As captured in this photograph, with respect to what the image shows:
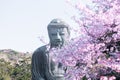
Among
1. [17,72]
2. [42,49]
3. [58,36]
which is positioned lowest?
[17,72]

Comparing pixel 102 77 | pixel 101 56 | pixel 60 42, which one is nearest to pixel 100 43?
pixel 101 56

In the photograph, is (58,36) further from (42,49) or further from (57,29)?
(42,49)

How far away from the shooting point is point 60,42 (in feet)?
23.5

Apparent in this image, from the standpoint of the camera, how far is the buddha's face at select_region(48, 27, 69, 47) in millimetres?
7151

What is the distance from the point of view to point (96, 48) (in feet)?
18.9

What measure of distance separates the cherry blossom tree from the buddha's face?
0.93 metres

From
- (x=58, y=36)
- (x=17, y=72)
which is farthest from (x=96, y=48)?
(x=17, y=72)

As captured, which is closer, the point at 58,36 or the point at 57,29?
the point at 58,36

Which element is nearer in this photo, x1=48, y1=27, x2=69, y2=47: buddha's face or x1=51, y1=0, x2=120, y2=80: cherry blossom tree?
x1=51, y1=0, x2=120, y2=80: cherry blossom tree

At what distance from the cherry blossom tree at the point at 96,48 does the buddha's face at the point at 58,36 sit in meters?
0.93

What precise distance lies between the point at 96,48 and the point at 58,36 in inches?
60.1

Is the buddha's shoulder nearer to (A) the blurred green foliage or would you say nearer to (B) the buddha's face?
(B) the buddha's face

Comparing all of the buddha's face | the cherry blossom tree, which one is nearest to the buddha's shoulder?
the buddha's face

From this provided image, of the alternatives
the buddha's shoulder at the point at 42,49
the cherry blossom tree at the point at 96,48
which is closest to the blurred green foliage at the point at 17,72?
the buddha's shoulder at the point at 42,49
